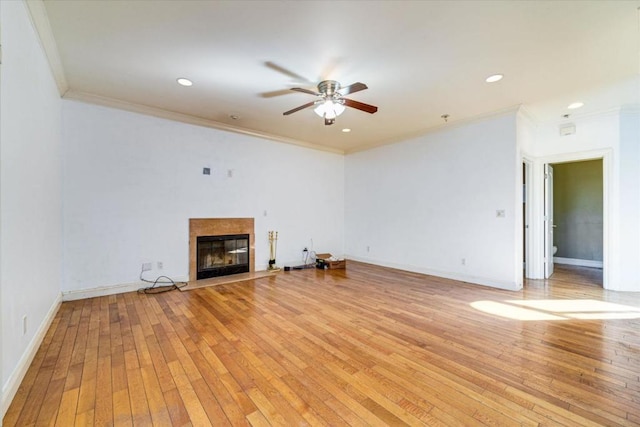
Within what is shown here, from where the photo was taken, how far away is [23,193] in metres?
2.13

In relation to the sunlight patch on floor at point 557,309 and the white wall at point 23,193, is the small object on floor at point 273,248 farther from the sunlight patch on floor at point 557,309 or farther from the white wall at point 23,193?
the sunlight patch on floor at point 557,309

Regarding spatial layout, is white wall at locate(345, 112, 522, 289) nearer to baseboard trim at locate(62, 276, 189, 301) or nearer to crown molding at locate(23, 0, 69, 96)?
baseboard trim at locate(62, 276, 189, 301)

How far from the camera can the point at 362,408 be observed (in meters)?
1.68

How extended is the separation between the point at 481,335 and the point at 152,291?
4317mm

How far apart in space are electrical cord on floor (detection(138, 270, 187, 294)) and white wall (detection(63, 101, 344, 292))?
0.10 meters

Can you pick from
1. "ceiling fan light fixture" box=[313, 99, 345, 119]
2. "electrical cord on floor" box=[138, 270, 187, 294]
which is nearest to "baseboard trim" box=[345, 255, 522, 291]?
"ceiling fan light fixture" box=[313, 99, 345, 119]

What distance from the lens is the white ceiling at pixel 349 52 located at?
2.20 meters

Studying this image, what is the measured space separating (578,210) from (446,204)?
3.87m

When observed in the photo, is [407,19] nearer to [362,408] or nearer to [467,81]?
[467,81]

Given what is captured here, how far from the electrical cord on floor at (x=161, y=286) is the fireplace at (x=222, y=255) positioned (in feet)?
1.29

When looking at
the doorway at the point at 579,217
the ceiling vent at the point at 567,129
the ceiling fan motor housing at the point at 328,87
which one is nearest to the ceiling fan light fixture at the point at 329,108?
the ceiling fan motor housing at the point at 328,87

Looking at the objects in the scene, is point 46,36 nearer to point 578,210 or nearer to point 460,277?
point 460,277

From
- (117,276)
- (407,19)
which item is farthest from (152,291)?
(407,19)

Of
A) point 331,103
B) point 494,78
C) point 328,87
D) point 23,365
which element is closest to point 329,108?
point 331,103
